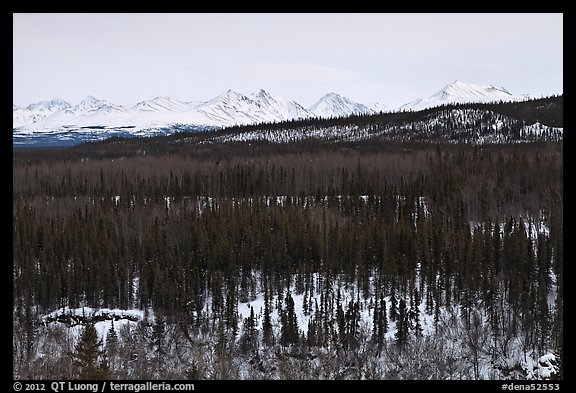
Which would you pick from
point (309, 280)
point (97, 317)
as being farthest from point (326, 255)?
point (97, 317)

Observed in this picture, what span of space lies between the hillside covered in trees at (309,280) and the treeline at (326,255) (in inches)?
7.5

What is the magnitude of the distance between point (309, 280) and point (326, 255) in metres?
4.00

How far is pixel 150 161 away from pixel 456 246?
67.6 meters

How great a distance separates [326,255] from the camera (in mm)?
43906

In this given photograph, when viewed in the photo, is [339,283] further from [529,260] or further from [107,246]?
[107,246]

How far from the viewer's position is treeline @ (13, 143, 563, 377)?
35125 millimetres

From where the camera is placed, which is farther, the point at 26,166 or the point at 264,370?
the point at 26,166

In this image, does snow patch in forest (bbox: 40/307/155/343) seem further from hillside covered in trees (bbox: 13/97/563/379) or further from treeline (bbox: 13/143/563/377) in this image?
treeline (bbox: 13/143/563/377)

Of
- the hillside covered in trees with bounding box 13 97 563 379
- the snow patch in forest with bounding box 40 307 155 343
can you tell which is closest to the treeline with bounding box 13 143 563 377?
the hillside covered in trees with bounding box 13 97 563 379

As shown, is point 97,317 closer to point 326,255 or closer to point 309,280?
point 309,280

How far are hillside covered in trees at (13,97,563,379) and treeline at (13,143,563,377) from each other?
19 centimetres

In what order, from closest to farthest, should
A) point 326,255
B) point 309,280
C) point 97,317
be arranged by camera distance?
1. point 97,317
2. point 309,280
3. point 326,255
